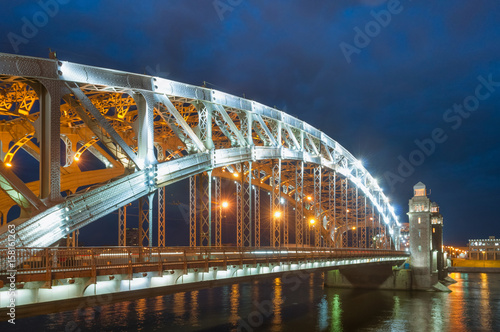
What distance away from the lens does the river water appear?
39062mm

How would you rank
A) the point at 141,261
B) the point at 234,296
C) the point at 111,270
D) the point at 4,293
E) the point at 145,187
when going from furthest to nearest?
the point at 234,296 → the point at 145,187 → the point at 141,261 → the point at 111,270 → the point at 4,293

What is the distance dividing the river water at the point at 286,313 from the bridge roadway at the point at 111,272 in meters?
12.4

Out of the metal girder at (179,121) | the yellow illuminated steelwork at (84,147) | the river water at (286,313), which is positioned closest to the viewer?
the metal girder at (179,121)

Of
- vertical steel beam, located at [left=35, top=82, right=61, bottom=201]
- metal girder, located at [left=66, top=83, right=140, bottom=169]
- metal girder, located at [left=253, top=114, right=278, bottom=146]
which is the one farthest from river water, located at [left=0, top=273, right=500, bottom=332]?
vertical steel beam, located at [left=35, top=82, right=61, bottom=201]

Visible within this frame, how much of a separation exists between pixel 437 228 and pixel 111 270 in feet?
247

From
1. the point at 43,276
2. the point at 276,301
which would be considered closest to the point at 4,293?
the point at 43,276

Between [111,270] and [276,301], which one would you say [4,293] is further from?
[276,301]

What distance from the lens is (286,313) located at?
46781 millimetres

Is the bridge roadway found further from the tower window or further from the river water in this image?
the tower window

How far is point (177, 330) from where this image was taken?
119 feet

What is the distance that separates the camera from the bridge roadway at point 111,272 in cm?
1652

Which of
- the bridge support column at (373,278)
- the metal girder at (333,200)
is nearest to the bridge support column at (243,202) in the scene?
the metal girder at (333,200)

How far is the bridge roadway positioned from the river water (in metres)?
12.4

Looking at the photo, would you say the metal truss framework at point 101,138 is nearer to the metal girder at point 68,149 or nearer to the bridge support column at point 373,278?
the metal girder at point 68,149
